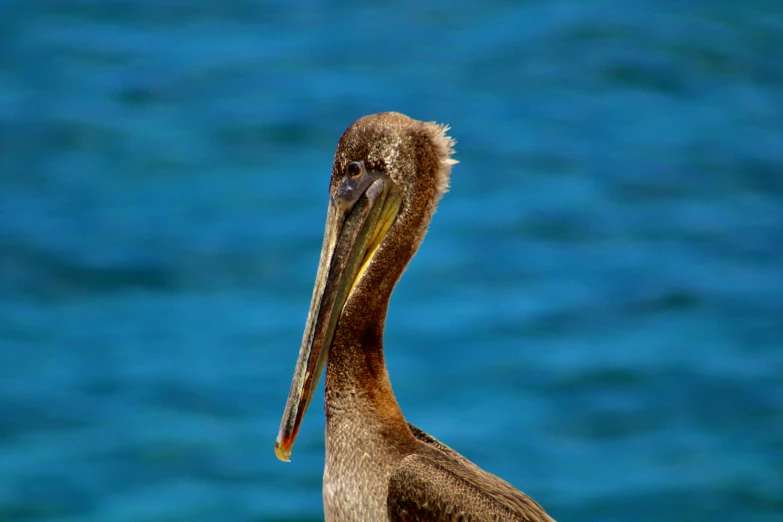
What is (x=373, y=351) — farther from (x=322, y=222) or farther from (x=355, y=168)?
(x=322, y=222)

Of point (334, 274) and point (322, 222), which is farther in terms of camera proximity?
point (322, 222)

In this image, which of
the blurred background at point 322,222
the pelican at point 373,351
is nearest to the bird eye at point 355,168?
the pelican at point 373,351

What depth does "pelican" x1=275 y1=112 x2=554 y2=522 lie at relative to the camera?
4.74 metres

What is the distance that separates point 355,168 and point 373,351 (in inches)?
28.2

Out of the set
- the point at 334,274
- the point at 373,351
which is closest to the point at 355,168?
the point at 334,274

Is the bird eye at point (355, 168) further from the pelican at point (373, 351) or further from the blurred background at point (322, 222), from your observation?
the blurred background at point (322, 222)

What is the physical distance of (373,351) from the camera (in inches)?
192

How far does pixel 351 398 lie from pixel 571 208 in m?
10.1

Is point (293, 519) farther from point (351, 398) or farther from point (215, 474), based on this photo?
point (351, 398)

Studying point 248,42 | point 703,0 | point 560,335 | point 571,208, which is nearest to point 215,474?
point 560,335

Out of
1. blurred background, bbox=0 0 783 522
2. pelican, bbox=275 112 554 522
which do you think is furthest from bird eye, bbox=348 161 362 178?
blurred background, bbox=0 0 783 522

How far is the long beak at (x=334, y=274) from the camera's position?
16.1 feet

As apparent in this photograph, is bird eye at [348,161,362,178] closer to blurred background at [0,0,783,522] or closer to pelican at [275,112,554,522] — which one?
pelican at [275,112,554,522]

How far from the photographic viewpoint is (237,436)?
11352mm
